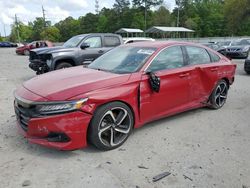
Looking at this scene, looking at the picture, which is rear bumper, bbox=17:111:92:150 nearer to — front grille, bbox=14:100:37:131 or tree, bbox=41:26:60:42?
front grille, bbox=14:100:37:131

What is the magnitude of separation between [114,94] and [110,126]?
0.48 meters

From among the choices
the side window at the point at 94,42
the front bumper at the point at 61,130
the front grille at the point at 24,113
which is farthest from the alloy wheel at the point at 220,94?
the side window at the point at 94,42

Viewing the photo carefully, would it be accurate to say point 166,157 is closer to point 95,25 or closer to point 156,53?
point 156,53

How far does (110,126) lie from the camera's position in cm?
387

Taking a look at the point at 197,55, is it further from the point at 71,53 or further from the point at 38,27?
the point at 38,27

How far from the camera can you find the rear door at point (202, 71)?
5156 mm

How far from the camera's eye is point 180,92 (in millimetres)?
4824

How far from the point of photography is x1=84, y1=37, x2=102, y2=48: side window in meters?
9.89

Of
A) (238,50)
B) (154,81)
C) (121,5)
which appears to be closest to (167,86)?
(154,81)

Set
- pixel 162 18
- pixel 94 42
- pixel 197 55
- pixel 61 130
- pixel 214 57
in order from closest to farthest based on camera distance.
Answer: pixel 61 130 → pixel 197 55 → pixel 214 57 → pixel 94 42 → pixel 162 18

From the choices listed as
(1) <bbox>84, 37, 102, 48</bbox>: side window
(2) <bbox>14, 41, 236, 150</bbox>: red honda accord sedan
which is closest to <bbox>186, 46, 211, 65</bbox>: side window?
(2) <bbox>14, 41, 236, 150</bbox>: red honda accord sedan

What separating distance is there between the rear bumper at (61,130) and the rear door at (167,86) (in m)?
1.10

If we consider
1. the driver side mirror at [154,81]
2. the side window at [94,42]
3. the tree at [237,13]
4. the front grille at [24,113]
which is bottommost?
the front grille at [24,113]

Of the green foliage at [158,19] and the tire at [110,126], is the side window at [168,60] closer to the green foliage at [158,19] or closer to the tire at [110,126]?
the tire at [110,126]
